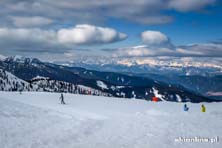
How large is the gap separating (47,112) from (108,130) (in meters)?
9.69

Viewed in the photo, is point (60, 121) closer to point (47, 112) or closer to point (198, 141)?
point (47, 112)

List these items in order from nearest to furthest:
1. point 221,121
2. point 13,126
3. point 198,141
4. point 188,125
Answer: point 198,141 < point 13,126 < point 188,125 < point 221,121

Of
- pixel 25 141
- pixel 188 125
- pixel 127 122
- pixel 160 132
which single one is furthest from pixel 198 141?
pixel 25 141

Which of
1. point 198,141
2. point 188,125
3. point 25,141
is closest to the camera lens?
point 25,141

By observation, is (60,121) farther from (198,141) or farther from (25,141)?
(198,141)

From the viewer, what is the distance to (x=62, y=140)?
18.1 metres

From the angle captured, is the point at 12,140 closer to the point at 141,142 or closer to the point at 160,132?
→ the point at 141,142

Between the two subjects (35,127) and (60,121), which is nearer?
(35,127)

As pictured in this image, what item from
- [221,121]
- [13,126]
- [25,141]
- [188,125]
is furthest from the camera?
[221,121]

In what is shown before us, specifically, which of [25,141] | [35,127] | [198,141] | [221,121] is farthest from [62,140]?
[221,121]

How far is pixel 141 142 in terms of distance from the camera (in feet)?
59.9

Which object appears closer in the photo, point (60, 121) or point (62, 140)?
point (62, 140)

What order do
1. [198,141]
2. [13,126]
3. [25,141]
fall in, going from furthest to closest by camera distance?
[13,126] → [198,141] → [25,141]

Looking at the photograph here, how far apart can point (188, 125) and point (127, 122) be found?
18.2 ft
